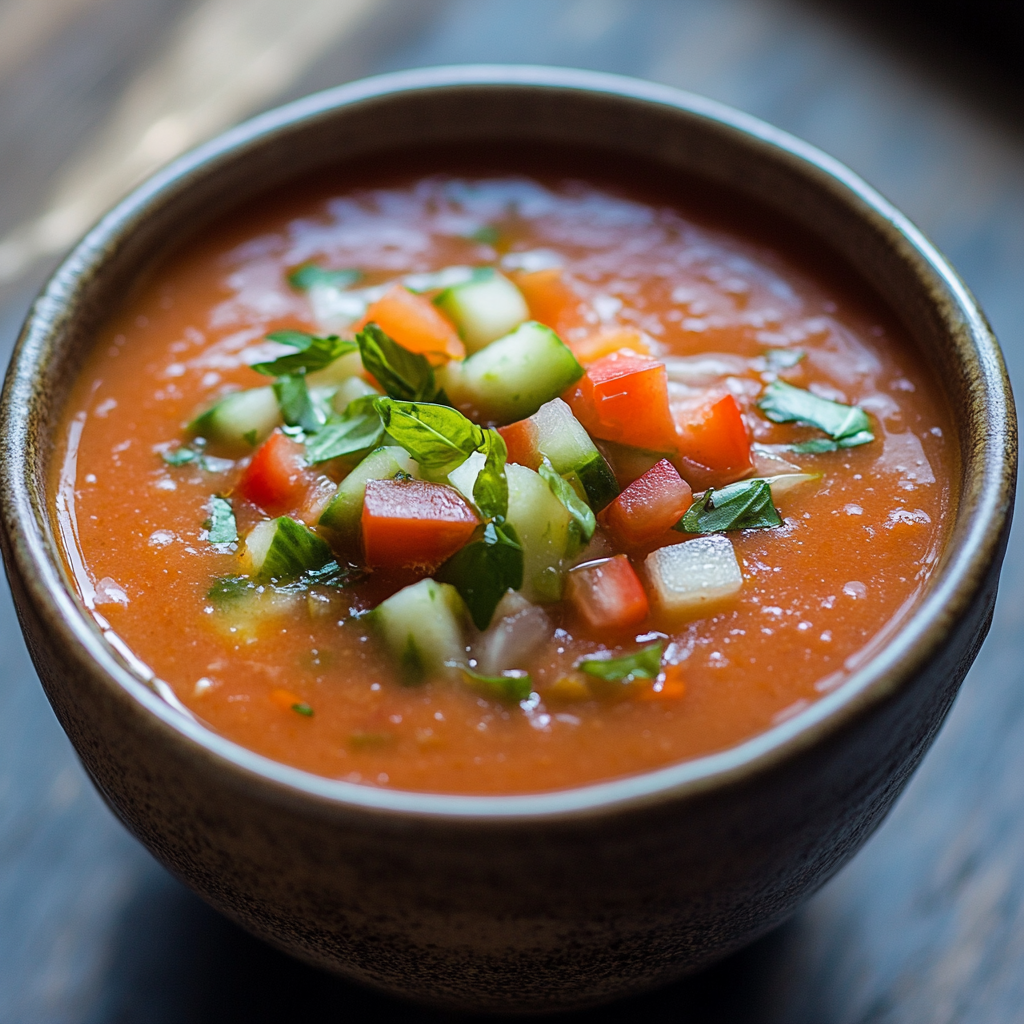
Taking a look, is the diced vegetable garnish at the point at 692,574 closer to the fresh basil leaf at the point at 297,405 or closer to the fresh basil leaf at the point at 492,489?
the fresh basil leaf at the point at 492,489

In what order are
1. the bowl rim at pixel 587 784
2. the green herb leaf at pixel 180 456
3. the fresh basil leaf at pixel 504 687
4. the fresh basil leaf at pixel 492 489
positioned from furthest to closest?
1. the green herb leaf at pixel 180 456
2. the fresh basil leaf at pixel 492 489
3. the fresh basil leaf at pixel 504 687
4. the bowl rim at pixel 587 784

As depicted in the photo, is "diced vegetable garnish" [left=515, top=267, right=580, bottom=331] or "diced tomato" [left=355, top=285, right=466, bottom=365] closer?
"diced tomato" [left=355, top=285, right=466, bottom=365]

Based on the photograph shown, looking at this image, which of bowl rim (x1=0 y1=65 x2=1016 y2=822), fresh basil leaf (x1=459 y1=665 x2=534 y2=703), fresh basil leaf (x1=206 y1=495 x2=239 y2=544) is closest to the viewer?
bowl rim (x1=0 y1=65 x2=1016 y2=822)

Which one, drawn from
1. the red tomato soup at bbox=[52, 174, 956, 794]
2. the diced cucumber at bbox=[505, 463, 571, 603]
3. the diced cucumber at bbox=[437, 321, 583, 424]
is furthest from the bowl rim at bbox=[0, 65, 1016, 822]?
the diced cucumber at bbox=[437, 321, 583, 424]

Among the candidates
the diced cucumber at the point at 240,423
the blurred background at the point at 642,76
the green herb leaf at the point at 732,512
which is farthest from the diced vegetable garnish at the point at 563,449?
the blurred background at the point at 642,76

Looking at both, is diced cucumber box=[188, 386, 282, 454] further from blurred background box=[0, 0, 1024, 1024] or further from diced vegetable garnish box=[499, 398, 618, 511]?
blurred background box=[0, 0, 1024, 1024]

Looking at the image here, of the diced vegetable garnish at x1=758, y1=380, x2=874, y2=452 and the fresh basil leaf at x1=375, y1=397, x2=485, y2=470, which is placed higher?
the fresh basil leaf at x1=375, y1=397, x2=485, y2=470

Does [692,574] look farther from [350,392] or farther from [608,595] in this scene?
[350,392]
